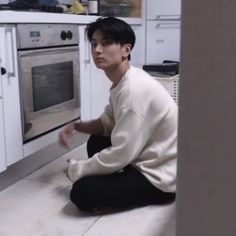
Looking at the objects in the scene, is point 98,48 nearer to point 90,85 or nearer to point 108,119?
point 108,119

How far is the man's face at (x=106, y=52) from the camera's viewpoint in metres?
1.59

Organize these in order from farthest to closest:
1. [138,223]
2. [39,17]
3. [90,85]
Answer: [90,85], [39,17], [138,223]

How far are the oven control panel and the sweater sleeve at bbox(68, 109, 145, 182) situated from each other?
1.97 ft

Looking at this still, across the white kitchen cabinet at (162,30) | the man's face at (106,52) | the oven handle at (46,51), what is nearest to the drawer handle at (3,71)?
the oven handle at (46,51)

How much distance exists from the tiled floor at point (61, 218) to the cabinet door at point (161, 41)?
1.77 m

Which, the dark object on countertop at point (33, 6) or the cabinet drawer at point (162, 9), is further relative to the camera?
the cabinet drawer at point (162, 9)

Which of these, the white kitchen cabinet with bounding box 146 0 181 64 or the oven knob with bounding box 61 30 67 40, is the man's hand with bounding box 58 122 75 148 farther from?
the white kitchen cabinet with bounding box 146 0 181 64

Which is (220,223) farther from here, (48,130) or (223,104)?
(48,130)

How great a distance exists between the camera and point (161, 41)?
127 inches

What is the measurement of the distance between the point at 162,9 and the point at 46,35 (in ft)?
4.99

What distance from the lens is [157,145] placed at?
1584mm

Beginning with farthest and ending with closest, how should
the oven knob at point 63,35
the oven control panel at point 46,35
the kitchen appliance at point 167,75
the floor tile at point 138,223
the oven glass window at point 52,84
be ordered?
the kitchen appliance at point 167,75
the oven knob at point 63,35
the oven glass window at point 52,84
the oven control panel at point 46,35
the floor tile at point 138,223

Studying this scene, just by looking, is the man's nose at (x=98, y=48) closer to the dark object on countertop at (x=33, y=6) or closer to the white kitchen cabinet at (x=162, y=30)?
the dark object on countertop at (x=33, y=6)

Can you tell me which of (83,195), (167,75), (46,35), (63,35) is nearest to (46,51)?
(46,35)
